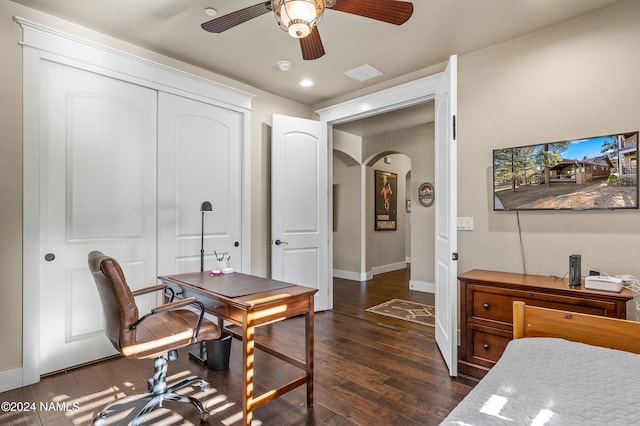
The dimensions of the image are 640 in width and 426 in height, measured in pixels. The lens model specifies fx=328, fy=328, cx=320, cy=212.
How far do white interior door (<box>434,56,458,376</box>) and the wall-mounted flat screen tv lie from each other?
0.49 metres

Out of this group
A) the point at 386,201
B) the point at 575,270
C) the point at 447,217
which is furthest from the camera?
the point at 386,201

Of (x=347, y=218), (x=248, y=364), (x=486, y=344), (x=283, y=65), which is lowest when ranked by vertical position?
(x=486, y=344)

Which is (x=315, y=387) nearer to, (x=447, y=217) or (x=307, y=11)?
(x=447, y=217)

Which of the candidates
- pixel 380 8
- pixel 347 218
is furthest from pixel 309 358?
pixel 347 218

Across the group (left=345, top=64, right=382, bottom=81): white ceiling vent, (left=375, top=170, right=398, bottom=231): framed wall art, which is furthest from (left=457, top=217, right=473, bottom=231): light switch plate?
(left=375, top=170, right=398, bottom=231): framed wall art

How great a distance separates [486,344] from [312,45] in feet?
8.27

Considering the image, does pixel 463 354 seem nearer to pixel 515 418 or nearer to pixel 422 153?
pixel 515 418

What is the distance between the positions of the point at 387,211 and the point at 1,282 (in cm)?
616

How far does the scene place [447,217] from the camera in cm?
275

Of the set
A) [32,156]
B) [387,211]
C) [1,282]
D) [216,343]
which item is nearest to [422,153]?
[387,211]

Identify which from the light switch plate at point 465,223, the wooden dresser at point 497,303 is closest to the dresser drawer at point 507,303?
the wooden dresser at point 497,303

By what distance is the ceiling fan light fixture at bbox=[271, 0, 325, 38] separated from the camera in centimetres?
167

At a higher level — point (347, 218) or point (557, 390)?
point (347, 218)

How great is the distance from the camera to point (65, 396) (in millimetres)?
2281
